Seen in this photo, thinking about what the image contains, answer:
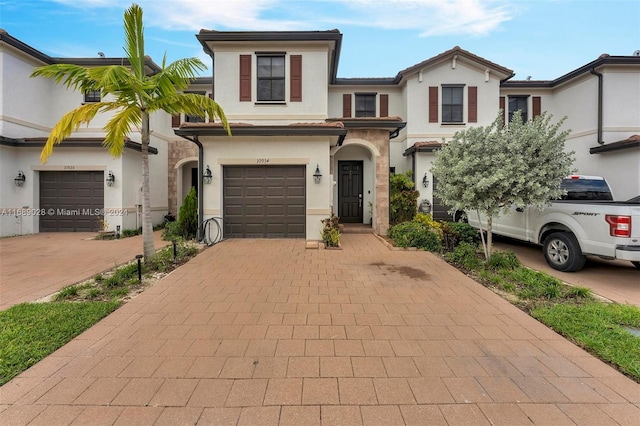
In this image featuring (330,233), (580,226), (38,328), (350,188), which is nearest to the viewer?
(38,328)

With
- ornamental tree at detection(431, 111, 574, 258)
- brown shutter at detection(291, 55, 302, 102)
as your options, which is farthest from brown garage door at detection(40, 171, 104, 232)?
ornamental tree at detection(431, 111, 574, 258)

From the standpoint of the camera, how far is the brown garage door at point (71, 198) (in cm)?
1162

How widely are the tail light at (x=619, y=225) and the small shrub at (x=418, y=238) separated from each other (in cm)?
354

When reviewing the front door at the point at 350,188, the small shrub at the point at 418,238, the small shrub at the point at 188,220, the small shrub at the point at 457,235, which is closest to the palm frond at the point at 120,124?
the small shrub at the point at 188,220

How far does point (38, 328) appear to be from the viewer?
11.7 ft

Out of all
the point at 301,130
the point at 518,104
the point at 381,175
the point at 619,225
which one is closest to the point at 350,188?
the point at 381,175

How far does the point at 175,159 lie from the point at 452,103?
45.8 feet

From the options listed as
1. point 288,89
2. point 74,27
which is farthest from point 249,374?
point 74,27

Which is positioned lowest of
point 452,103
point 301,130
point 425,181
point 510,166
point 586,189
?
point 586,189

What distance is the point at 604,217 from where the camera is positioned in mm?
5535

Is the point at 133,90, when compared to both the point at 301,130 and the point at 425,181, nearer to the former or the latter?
the point at 301,130

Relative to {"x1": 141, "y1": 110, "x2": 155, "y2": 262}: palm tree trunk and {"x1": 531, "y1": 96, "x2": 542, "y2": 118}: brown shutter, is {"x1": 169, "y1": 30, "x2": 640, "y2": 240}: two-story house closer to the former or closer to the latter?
{"x1": 531, "y1": 96, "x2": 542, "y2": 118}: brown shutter

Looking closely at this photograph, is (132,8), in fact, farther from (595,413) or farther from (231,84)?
(595,413)

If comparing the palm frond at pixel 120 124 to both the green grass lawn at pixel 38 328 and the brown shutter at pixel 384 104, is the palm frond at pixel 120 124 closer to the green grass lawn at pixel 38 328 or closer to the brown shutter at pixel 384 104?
the green grass lawn at pixel 38 328
